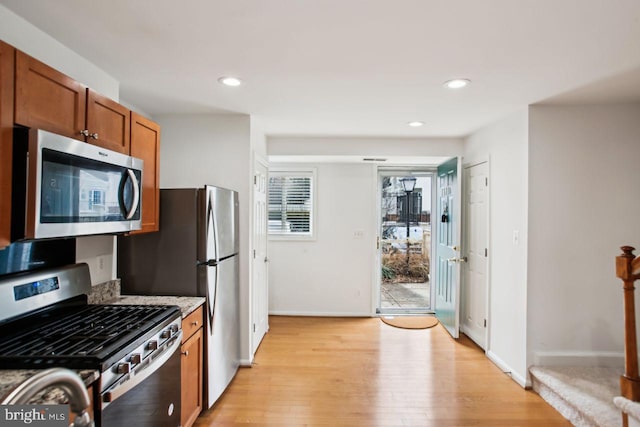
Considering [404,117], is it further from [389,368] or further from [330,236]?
[389,368]

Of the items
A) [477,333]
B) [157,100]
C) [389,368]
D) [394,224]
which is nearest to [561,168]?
[477,333]

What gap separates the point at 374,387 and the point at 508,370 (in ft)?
4.25

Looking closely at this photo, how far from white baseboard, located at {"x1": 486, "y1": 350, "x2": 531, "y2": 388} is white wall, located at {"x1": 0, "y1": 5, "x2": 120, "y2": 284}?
11.1 ft

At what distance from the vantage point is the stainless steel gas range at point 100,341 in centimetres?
129

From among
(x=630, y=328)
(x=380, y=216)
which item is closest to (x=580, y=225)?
(x=630, y=328)

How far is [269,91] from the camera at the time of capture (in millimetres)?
2555

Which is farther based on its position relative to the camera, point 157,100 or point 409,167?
point 409,167

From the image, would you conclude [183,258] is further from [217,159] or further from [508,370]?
[508,370]

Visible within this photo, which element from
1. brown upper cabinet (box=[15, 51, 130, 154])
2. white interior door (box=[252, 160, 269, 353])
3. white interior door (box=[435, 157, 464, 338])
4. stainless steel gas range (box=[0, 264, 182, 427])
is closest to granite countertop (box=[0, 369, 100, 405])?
stainless steel gas range (box=[0, 264, 182, 427])

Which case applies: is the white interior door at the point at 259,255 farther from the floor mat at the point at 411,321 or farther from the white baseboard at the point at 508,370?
the white baseboard at the point at 508,370

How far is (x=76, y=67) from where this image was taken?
78.5 inches

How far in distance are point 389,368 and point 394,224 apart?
2512 millimetres

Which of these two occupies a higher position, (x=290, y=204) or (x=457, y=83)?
(x=457, y=83)

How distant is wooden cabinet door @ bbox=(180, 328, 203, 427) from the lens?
2.06 meters
